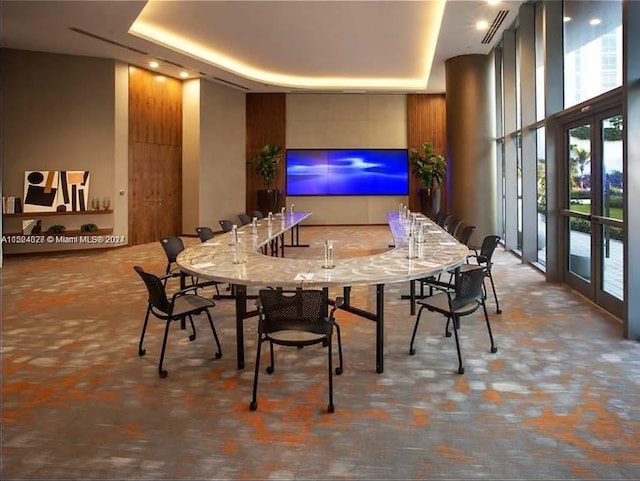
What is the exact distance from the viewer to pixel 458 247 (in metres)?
4.80

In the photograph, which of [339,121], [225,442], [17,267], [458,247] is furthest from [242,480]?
[339,121]

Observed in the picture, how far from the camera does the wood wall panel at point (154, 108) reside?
10820 millimetres

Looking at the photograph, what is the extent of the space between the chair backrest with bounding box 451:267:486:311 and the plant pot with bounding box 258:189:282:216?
1080cm

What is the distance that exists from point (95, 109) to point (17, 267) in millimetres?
3542

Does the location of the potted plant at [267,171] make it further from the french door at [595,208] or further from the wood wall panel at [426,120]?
the french door at [595,208]

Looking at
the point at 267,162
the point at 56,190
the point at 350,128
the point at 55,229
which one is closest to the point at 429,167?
the point at 350,128

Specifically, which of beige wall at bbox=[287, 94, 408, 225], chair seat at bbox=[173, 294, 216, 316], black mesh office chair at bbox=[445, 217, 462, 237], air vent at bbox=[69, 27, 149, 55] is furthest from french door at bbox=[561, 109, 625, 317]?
beige wall at bbox=[287, 94, 408, 225]

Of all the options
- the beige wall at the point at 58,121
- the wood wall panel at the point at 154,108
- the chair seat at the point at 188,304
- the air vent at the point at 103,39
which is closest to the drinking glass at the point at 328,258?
the chair seat at the point at 188,304

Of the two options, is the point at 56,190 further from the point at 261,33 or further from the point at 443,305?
the point at 443,305

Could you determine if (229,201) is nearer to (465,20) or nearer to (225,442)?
(465,20)

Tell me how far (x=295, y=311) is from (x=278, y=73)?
11.0 meters

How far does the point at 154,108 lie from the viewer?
37.5 feet

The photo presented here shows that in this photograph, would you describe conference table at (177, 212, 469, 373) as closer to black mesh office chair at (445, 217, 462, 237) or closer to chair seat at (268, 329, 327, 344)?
chair seat at (268, 329, 327, 344)

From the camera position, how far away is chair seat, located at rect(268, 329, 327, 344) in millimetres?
3027
